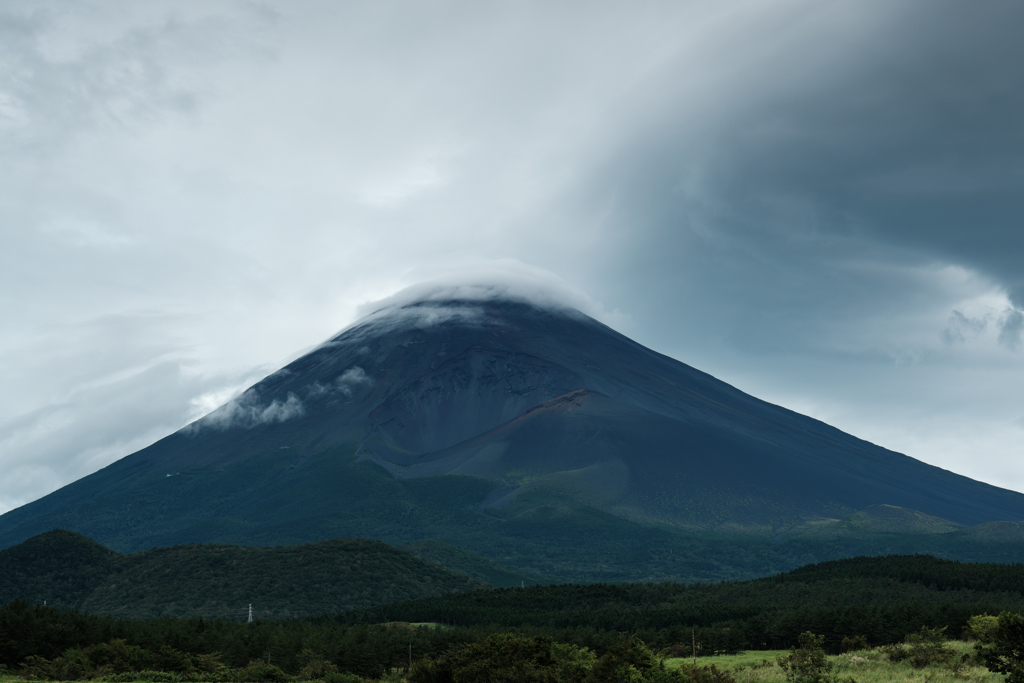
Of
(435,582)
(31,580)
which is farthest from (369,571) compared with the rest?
(31,580)

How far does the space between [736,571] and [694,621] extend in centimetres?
12277

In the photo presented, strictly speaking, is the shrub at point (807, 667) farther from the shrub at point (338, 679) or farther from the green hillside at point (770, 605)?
the shrub at point (338, 679)

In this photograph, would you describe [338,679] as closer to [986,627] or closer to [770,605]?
[986,627]

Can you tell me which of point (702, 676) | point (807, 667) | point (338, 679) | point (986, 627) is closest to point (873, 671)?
point (807, 667)

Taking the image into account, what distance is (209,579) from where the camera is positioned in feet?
406

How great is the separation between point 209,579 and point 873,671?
10232 cm

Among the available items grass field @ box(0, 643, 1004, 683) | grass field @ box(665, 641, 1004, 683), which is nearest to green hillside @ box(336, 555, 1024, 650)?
grass field @ box(0, 643, 1004, 683)

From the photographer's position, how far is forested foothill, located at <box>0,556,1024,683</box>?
42.8m

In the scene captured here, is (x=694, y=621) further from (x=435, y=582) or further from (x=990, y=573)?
(x=435, y=582)

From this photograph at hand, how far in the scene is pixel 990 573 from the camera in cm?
10062

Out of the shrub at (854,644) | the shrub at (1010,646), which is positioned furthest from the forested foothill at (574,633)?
the shrub at (854,644)

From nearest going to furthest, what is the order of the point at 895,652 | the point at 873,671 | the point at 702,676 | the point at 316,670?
the point at 702,676, the point at 873,671, the point at 895,652, the point at 316,670

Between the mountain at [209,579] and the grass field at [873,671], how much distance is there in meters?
79.6

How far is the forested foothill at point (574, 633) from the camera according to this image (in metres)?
42.8
